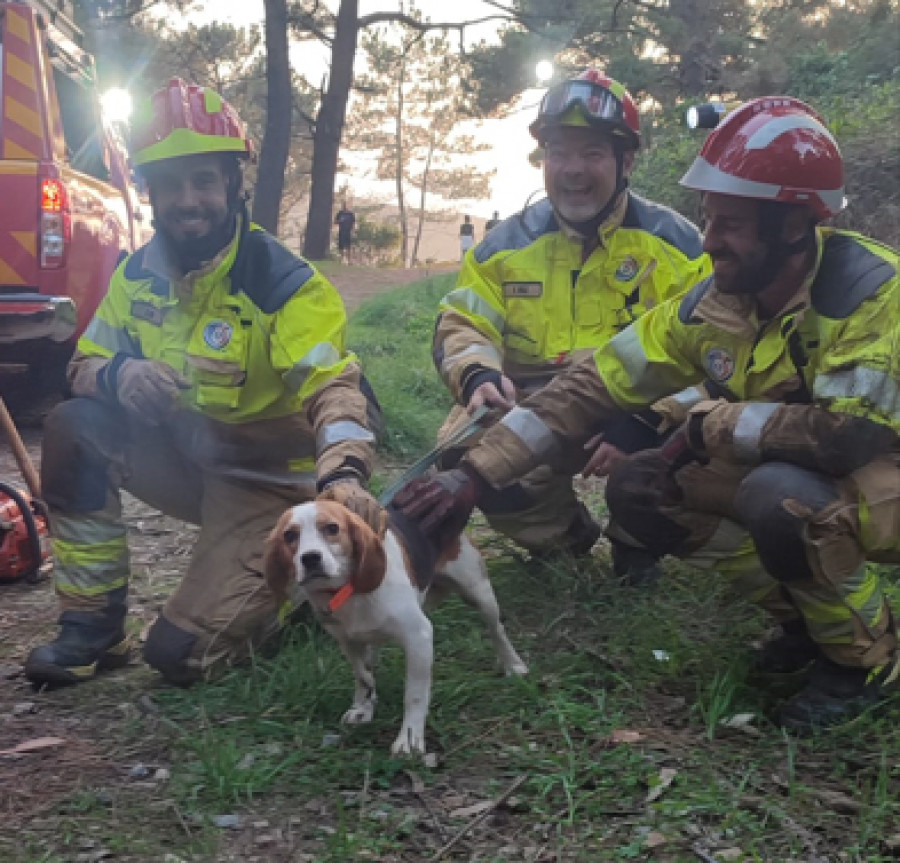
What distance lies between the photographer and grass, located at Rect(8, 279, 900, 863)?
2.52 m

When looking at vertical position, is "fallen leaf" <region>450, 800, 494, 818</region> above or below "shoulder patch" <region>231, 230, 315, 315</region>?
below

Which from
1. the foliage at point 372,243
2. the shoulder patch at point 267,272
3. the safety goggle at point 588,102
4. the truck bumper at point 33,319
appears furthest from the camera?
the foliage at point 372,243

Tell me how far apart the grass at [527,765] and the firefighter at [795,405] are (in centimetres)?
22

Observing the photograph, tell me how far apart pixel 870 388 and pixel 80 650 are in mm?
2367

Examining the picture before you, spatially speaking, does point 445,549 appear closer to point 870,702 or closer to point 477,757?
point 477,757

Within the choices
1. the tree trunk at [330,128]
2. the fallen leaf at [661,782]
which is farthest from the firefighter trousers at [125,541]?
the tree trunk at [330,128]

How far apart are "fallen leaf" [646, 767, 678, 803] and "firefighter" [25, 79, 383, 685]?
1.29 m

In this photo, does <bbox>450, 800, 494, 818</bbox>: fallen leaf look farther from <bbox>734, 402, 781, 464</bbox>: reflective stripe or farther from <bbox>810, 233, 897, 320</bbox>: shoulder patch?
<bbox>810, 233, 897, 320</bbox>: shoulder patch

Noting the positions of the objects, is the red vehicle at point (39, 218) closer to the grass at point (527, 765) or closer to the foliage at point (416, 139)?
the grass at point (527, 765)

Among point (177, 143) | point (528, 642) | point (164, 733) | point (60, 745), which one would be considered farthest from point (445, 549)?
point (177, 143)

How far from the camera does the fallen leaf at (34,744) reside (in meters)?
3.02

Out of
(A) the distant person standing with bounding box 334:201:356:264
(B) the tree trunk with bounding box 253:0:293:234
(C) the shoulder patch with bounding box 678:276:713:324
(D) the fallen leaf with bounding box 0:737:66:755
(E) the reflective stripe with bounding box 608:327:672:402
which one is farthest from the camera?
(A) the distant person standing with bounding box 334:201:356:264

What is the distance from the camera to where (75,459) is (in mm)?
3555

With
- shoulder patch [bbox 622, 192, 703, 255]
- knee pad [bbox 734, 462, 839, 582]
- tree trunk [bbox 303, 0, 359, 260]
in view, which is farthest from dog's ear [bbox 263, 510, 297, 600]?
tree trunk [bbox 303, 0, 359, 260]
